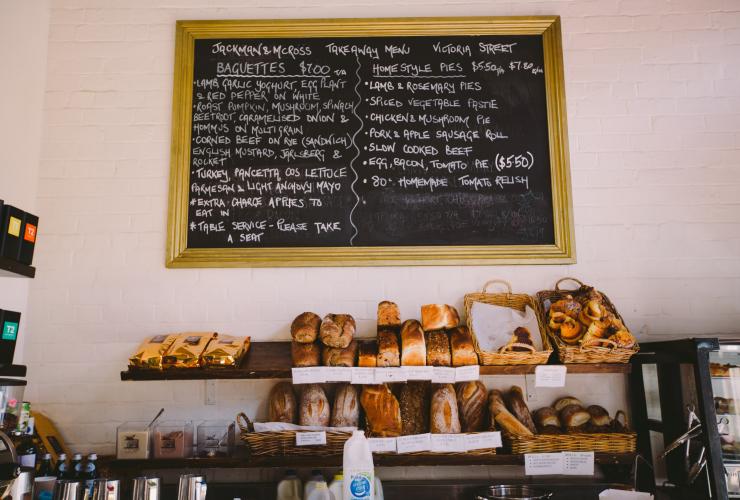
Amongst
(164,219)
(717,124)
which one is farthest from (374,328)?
(717,124)

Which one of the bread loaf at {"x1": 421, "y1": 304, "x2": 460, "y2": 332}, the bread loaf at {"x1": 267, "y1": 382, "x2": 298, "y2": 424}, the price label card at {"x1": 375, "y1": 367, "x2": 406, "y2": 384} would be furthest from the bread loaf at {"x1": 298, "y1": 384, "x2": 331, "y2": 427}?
the bread loaf at {"x1": 421, "y1": 304, "x2": 460, "y2": 332}

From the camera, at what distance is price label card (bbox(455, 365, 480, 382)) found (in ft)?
8.77

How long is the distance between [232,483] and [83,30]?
264 centimetres

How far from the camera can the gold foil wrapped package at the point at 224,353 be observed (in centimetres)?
272

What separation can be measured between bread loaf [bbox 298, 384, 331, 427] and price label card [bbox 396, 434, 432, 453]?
1.17 feet

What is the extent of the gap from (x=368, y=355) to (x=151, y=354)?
1.00 m

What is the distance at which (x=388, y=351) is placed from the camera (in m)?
2.72

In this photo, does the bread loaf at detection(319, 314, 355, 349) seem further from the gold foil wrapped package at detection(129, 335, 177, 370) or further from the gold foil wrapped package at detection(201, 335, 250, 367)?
the gold foil wrapped package at detection(129, 335, 177, 370)

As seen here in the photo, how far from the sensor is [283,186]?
128 inches

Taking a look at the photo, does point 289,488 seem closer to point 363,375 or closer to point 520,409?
point 363,375

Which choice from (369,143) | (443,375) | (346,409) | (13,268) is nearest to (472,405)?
(443,375)

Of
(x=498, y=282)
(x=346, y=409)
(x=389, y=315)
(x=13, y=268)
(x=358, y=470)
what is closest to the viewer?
(x=13, y=268)

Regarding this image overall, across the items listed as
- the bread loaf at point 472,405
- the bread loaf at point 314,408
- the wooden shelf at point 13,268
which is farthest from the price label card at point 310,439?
the wooden shelf at point 13,268

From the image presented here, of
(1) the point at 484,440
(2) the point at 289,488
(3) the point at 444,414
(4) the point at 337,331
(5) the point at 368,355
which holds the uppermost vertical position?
(4) the point at 337,331
